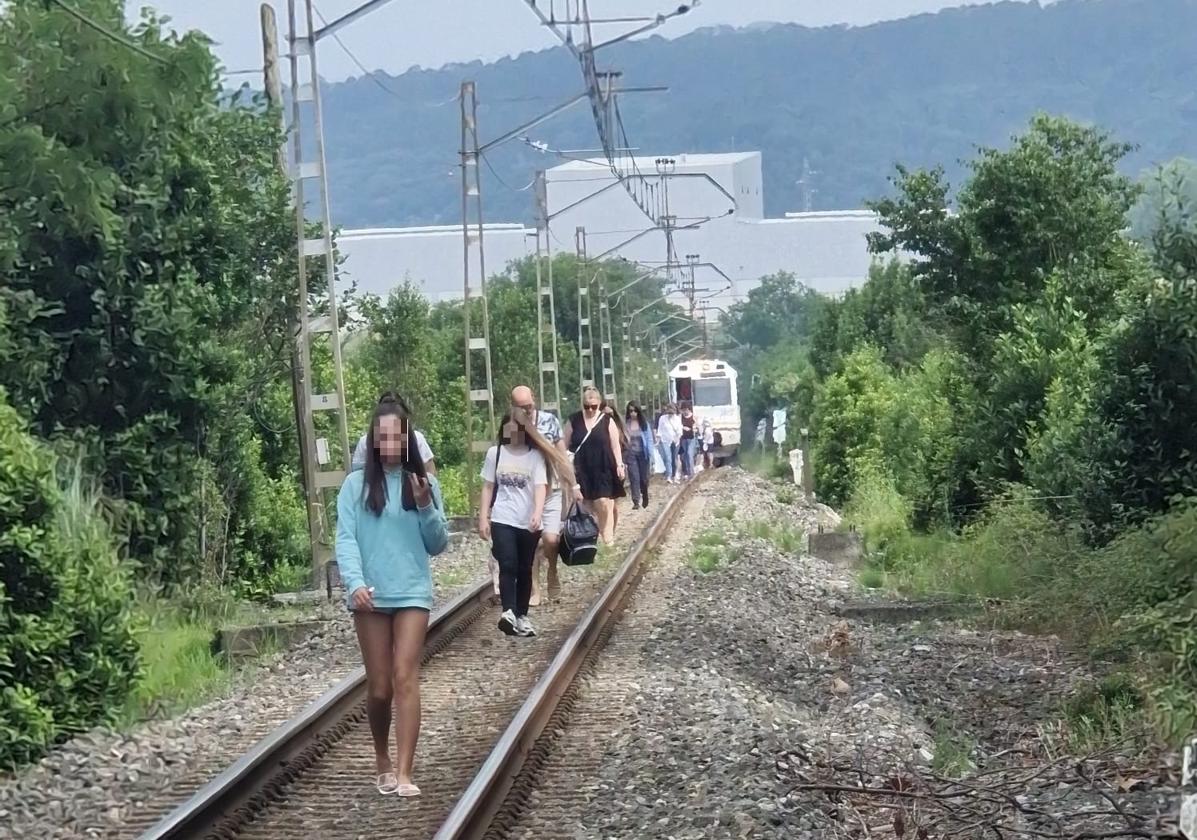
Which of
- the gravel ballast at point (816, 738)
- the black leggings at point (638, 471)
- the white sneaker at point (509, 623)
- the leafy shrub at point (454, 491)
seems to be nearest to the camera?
the gravel ballast at point (816, 738)

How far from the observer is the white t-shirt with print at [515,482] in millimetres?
14148

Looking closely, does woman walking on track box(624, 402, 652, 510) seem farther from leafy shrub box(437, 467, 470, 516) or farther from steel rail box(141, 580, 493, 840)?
steel rail box(141, 580, 493, 840)

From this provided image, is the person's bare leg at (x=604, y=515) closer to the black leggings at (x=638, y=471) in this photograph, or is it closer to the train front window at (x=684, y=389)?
the black leggings at (x=638, y=471)

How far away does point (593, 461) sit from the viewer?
2000cm

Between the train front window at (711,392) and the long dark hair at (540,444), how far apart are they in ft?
185

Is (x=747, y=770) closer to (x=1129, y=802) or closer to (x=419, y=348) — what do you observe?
(x=1129, y=802)

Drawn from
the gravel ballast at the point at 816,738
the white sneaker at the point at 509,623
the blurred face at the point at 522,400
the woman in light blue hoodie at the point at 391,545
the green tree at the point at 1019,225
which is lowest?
the gravel ballast at the point at 816,738

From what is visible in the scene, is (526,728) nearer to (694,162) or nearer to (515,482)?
(515,482)

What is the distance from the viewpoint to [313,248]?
22297 mm

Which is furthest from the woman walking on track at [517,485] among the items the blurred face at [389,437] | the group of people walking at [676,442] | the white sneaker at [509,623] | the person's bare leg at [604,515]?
the group of people walking at [676,442]

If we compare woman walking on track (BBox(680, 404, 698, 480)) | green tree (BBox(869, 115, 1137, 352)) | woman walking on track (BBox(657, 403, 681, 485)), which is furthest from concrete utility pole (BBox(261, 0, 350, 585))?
woman walking on track (BBox(680, 404, 698, 480))

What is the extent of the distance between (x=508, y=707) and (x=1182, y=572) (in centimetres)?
441

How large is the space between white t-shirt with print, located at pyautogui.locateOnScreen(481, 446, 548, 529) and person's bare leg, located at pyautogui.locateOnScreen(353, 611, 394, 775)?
15.0 ft

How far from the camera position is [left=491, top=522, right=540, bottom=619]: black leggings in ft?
47.5
